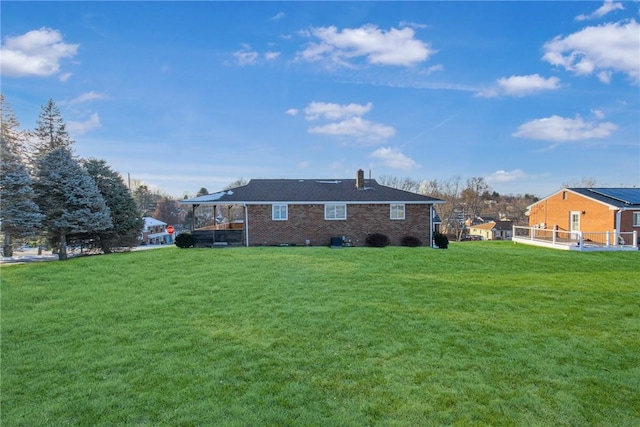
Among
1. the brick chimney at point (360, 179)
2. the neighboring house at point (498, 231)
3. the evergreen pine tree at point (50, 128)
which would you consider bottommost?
the neighboring house at point (498, 231)

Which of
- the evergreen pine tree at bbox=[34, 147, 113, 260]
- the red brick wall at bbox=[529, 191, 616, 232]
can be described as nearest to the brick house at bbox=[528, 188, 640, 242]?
the red brick wall at bbox=[529, 191, 616, 232]

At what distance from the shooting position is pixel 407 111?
21.8 m

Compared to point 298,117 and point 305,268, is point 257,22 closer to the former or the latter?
point 298,117

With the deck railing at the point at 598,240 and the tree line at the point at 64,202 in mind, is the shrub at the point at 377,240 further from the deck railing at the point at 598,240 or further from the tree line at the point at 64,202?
the tree line at the point at 64,202

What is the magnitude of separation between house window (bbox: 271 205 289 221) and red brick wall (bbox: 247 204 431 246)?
0.65ft

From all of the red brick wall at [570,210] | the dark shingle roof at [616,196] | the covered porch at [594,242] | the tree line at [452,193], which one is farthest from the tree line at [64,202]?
the tree line at [452,193]

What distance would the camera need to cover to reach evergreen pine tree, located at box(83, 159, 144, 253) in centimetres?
1945

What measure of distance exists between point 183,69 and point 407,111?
1395 cm

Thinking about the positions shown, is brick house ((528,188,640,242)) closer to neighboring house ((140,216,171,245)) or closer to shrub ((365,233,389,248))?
shrub ((365,233,389,248))

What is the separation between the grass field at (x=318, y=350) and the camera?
13.4 feet

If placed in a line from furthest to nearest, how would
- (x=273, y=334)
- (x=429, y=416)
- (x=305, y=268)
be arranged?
(x=305, y=268) → (x=273, y=334) → (x=429, y=416)

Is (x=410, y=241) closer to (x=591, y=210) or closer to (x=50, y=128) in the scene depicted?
(x=591, y=210)

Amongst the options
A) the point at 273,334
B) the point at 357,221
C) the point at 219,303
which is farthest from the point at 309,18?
the point at 273,334

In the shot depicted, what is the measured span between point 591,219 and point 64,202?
112 feet
